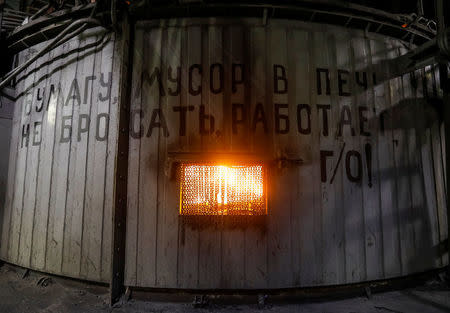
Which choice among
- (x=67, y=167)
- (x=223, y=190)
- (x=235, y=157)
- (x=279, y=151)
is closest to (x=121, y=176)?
(x=67, y=167)

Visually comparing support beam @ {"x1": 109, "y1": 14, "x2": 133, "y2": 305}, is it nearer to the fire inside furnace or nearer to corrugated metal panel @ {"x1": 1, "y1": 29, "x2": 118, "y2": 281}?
corrugated metal panel @ {"x1": 1, "y1": 29, "x2": 118, "y2": 281}

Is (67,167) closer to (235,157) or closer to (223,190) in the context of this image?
(223,190)

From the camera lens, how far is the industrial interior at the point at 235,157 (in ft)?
13.2

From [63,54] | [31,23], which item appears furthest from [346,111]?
[31,23]

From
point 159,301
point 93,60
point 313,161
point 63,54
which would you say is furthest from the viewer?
point 63,54

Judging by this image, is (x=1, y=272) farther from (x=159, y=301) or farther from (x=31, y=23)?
(x=31, y=23)

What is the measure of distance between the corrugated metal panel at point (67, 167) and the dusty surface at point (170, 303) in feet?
0.92

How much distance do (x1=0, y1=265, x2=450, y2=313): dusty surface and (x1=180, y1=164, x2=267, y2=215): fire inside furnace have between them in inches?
55.2

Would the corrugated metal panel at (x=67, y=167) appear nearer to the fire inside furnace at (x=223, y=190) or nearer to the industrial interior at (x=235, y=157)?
the industrial interior at (x=235, y=157)

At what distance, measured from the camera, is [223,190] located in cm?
396

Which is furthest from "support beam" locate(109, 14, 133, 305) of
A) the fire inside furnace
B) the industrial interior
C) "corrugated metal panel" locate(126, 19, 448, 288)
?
the fire inside furnace

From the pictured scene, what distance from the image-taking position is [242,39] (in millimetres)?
4426

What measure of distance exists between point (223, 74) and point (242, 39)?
2.37 ft

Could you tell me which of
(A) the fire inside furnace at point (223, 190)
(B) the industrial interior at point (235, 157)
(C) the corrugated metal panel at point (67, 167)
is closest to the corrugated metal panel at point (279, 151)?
(B) the industrial interior at point (235, 157)
